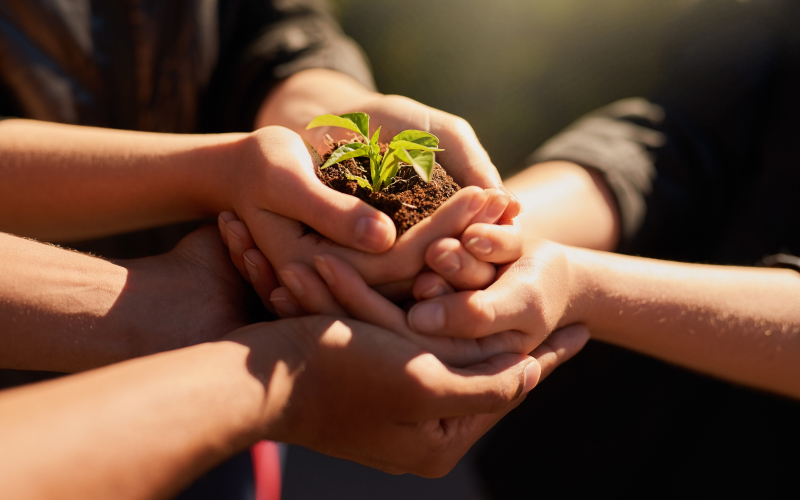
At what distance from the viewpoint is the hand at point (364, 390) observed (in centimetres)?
88

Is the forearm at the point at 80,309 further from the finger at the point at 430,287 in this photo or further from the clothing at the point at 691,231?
the clothing at the point at 691,231

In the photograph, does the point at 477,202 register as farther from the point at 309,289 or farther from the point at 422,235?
the point at 309,289

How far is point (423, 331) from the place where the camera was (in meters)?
0.99

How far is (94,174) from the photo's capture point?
1.23m

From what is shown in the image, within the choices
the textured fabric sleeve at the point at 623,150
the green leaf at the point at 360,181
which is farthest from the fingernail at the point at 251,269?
the textured fabric sleeve at the point at 623,150

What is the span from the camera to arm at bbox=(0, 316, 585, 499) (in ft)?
2.02

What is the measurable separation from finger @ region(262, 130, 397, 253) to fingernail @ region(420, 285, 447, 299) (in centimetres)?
14

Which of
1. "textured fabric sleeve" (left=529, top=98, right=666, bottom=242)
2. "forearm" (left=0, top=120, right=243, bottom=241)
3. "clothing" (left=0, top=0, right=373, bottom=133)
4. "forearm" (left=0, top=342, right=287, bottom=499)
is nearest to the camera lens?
"forearm" (left=0, top=342, right=287, bottom=499)

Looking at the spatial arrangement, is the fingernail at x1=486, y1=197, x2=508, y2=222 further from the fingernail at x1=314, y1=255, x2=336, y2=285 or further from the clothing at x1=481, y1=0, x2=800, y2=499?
the clothing at x1=481, y1=0, x2=800, y2=499

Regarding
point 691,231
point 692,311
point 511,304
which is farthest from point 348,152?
point 691,231

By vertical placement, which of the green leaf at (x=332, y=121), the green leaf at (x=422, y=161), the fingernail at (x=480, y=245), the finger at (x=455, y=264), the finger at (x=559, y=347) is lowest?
the finger at (x=559, y=347)

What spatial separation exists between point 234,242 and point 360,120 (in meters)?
0.44

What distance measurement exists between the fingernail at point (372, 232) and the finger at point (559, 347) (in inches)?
20.0

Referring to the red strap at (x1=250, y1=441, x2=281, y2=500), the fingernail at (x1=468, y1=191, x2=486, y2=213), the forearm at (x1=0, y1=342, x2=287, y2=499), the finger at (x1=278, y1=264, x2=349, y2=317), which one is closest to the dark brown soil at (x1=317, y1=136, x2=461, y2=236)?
the fingernail at (x1=468, y1=191, x2=486, y2=213)
